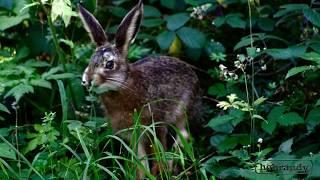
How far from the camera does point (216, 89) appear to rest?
16.3ft

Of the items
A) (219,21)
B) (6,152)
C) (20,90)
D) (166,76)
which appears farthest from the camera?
(219,21)

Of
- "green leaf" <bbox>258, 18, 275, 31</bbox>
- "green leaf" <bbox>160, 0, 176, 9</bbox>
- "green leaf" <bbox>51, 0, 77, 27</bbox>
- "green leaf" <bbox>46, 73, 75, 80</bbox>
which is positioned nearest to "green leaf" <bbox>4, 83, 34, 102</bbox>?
"green leaf" <bbox>46, 73, 75, 80</bbox>

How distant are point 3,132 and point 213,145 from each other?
1.47 meters

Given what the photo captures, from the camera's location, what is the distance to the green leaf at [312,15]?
4684 mm

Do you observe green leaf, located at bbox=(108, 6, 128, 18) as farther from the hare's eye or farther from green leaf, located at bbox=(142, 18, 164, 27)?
the hare's eye

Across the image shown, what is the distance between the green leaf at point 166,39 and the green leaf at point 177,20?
46 millimetres

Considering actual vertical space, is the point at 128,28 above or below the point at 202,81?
above

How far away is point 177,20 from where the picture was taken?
210 inches

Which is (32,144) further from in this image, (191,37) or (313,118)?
(313,118)

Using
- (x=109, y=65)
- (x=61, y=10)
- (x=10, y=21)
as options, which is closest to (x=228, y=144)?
(x=109, y=65)

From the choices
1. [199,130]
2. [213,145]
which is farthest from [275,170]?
[199,130]

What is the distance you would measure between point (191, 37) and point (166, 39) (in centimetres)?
21

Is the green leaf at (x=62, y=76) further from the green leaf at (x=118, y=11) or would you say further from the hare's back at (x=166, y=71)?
the green leaf at (x=118, y=11)

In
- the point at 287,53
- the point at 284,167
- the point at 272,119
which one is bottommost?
the point at 284,167
